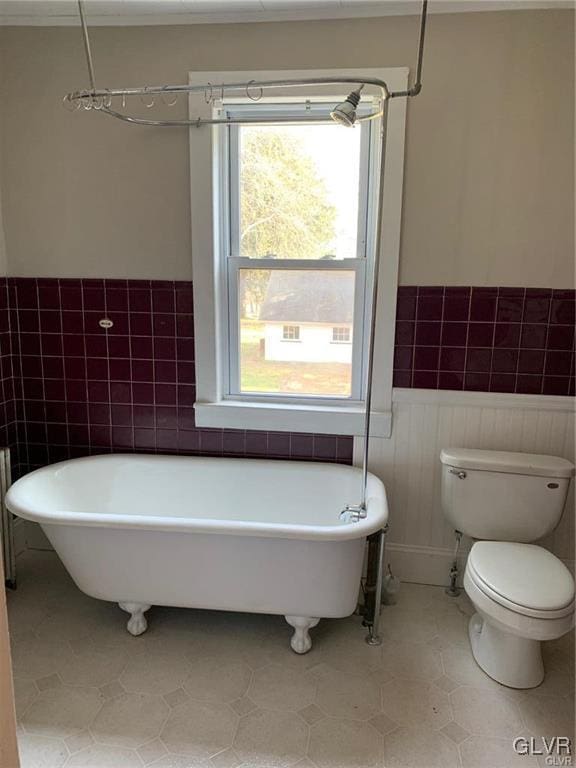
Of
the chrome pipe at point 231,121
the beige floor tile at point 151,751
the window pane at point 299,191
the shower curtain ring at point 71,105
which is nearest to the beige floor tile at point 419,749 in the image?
the beige floor tile at point 151,751

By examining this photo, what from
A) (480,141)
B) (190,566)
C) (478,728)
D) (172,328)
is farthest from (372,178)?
(478,728)

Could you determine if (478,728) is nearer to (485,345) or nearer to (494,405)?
(494,405)

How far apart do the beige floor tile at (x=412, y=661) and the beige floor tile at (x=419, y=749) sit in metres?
0.25

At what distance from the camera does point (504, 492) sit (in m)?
2.17

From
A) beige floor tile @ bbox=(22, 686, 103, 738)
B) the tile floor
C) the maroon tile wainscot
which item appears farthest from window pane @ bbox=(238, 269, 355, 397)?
beige floor tile @ bbox=(22, 686, 103, 738)

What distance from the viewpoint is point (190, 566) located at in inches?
78.8

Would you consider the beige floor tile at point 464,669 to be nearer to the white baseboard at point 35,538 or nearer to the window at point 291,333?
the window at point 291,333

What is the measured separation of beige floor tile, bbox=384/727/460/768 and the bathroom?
0.01 meters

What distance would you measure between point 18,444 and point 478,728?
2.37 metres

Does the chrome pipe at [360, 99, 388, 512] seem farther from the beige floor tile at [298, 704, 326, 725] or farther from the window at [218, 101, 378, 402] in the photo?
the beige floor tile at [298, 704, 326, 725]

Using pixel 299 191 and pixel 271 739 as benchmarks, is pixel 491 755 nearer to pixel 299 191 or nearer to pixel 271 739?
pixel 271 739

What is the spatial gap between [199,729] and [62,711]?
48cm

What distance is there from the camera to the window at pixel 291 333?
254 centimetres

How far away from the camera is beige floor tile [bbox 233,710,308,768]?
5.38 feet
